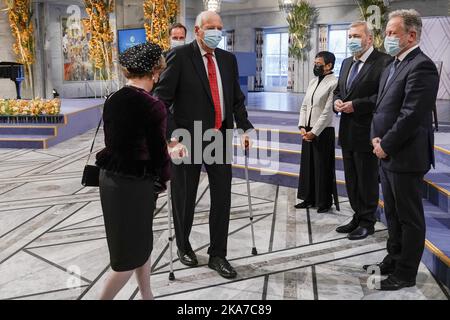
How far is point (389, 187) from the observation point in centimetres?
287

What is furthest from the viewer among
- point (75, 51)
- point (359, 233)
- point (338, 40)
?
point (75, 51)

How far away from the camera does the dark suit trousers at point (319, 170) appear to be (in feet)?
14.4

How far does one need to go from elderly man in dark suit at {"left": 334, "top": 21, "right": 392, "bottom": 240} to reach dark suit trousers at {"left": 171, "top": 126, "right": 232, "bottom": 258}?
117 centimetres

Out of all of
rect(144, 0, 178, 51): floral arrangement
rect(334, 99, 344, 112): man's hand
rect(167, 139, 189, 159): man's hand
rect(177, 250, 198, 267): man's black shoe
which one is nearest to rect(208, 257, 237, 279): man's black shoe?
rect(177, 250, 198, 267): man's black shoe

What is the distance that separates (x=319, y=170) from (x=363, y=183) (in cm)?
70

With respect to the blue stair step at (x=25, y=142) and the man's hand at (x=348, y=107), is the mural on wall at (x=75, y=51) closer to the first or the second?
the blue stair step at (x=25, y=142)

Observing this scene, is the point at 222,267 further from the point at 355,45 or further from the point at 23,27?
the point at 23,27

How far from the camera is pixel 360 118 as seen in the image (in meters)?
3.68

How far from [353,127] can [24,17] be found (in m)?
10.1

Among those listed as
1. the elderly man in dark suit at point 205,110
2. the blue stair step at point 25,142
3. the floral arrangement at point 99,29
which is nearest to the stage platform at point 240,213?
the elderly man in dark suit at point 205,110

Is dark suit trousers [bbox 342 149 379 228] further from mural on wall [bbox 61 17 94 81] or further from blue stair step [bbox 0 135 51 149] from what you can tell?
mural on wall [bbox 61 17 94 81]

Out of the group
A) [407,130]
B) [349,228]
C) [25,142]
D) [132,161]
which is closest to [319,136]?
[349,228]

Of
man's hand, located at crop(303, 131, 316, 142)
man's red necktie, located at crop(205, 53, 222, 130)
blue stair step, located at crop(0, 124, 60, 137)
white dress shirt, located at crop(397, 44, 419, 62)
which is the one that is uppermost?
white dress shirt, located at crop(397, 44, 419, 62)

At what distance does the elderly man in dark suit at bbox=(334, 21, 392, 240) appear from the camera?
3623mm
